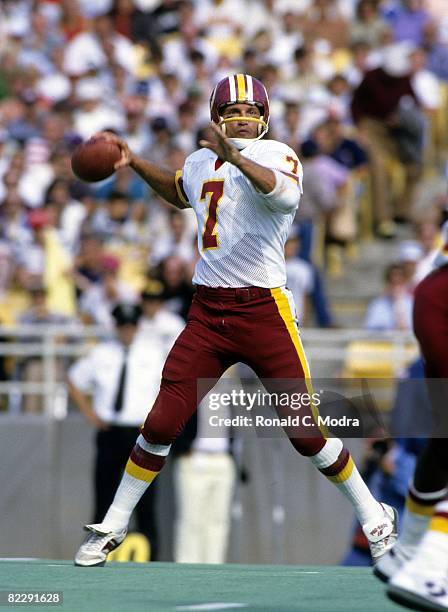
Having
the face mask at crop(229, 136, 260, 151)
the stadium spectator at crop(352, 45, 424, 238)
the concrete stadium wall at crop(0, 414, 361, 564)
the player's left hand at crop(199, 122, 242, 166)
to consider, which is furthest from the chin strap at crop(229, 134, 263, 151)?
the stadium spectator at crop(352, 45, 424, 238)

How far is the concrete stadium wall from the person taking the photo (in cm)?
1180

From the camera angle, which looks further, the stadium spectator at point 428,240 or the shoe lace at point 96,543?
the stadium spectator at point 428,240

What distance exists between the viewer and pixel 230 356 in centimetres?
682

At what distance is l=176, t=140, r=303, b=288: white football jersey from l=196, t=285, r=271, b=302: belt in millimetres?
20

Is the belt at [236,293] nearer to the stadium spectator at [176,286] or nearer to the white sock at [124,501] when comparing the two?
the white sock at [124,501]

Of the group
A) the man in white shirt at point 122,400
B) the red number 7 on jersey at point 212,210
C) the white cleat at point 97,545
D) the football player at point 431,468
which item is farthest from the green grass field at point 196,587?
the man in white shirt at point 122,400

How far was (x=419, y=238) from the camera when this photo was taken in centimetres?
1309

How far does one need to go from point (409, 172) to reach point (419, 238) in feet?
6.87

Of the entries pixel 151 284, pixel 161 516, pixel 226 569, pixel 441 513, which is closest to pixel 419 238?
pixel 151 284

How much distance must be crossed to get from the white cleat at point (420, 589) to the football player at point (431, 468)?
0.03 metres

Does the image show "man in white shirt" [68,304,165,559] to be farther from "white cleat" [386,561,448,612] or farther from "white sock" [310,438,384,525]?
"white cleat" [386,561,448,612]

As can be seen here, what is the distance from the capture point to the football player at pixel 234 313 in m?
6.74

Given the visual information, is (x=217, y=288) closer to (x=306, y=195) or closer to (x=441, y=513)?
(x=441, y=513)

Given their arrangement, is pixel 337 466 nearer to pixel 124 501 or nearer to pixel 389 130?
pixel 124 501
